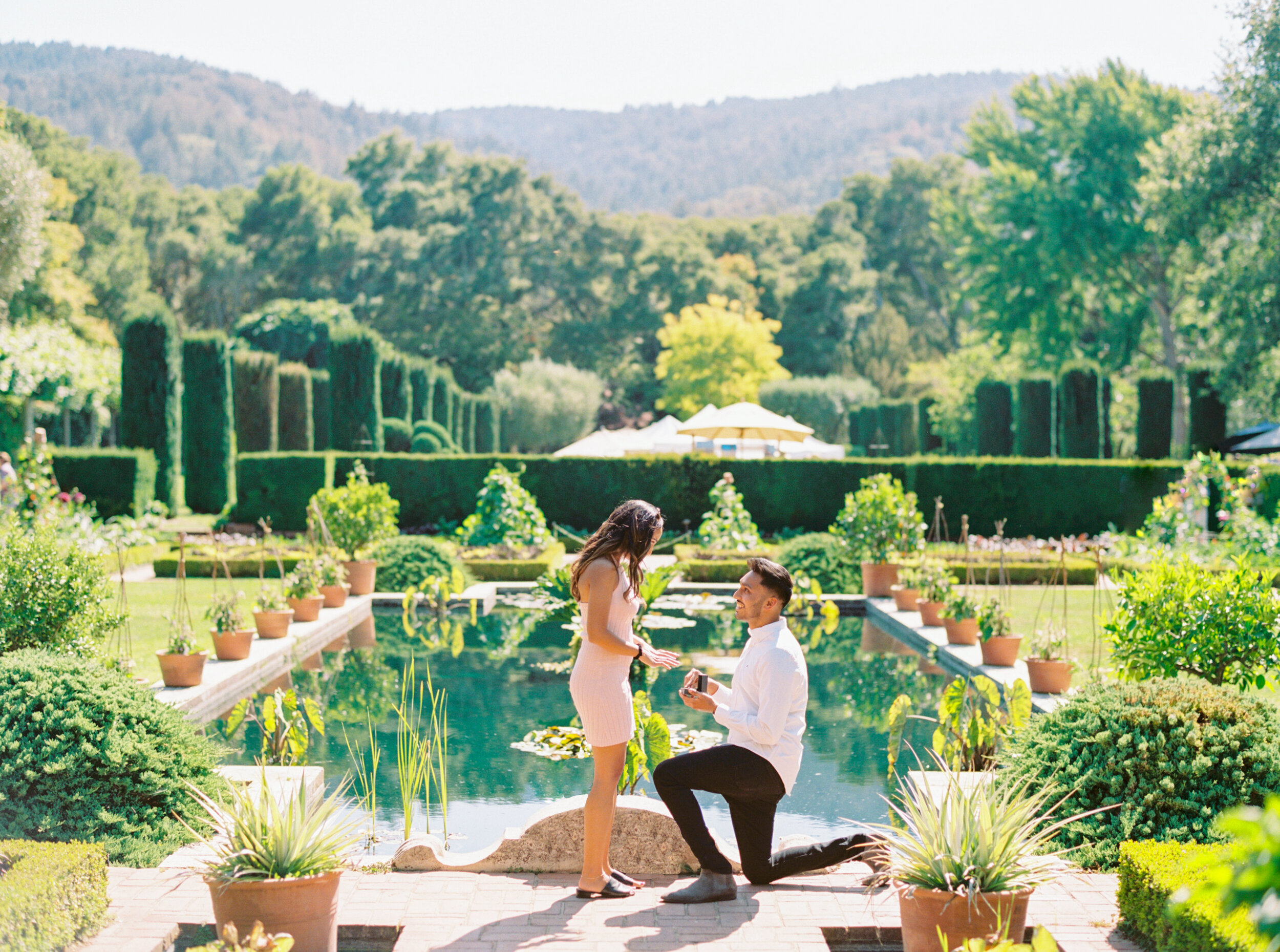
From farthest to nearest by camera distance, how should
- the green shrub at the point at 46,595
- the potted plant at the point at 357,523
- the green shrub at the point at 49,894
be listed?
the potted plant at the point at 357,523
the green shrub at the point at 46,595
the green shrub at the point at 49,894

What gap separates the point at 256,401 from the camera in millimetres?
25125

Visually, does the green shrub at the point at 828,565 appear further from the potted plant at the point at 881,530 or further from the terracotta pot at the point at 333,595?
the terracotta pot at the point at 333,595

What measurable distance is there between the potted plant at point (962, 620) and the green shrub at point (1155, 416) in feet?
55.0

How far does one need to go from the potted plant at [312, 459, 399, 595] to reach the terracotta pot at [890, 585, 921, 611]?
5.72m

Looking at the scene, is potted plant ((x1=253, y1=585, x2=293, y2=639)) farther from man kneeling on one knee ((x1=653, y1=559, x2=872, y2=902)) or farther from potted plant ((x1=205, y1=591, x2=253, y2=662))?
man kneeling on one knee ((x1=653, y1=559, x2=872, y2=902))

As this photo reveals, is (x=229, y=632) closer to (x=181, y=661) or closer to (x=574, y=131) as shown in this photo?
(x=181, y=661)

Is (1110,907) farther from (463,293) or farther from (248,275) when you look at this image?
(248,275)

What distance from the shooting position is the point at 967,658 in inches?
337

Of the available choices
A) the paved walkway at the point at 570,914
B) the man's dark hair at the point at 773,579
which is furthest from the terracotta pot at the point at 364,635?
the man's dark hair at the point at 773,579

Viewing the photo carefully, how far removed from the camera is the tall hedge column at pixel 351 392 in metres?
22.2

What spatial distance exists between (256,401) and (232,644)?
1821 centimetres

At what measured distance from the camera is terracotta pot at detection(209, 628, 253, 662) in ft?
26.6

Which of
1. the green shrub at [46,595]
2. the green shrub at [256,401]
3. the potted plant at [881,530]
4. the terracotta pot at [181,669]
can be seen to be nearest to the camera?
the green shrub at [46,595]

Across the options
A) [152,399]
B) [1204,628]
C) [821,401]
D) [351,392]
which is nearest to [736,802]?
[1204,628]
